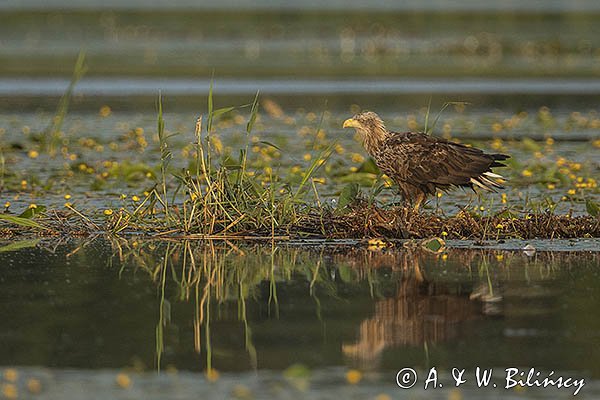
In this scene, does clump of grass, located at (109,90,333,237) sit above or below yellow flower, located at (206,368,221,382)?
above

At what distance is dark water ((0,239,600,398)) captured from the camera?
6.89m

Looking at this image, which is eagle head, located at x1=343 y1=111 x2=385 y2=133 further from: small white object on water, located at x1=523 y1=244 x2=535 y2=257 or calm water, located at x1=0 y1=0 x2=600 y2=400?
small white object on water, located at x1=523 y1=244 x2=535 y2=257

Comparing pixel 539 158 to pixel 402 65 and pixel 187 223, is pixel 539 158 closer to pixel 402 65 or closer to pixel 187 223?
pixel 187 223

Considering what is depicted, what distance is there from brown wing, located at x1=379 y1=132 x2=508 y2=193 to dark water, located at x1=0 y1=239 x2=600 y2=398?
105cm

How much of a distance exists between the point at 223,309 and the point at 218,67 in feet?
86.0

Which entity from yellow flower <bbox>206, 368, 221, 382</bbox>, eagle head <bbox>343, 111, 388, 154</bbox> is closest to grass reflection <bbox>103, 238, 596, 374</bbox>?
yellow flower <bbox>206, 368, 221, 382</bbox>

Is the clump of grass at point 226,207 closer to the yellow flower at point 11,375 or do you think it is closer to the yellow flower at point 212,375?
the yellow flower at point 212,375

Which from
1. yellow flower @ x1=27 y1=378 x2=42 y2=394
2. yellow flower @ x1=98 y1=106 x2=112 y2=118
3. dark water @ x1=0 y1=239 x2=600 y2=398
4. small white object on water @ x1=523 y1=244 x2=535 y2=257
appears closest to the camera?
yellow flower @ x1=27 y1=378 x2=42 y2=394

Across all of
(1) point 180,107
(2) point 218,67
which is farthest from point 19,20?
(1) point 180,107

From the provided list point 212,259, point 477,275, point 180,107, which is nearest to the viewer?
point 477,275

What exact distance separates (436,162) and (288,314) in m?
3.48

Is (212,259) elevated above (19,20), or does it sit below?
below

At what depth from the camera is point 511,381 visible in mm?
6652

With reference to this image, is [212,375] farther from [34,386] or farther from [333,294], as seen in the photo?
[333,294]
